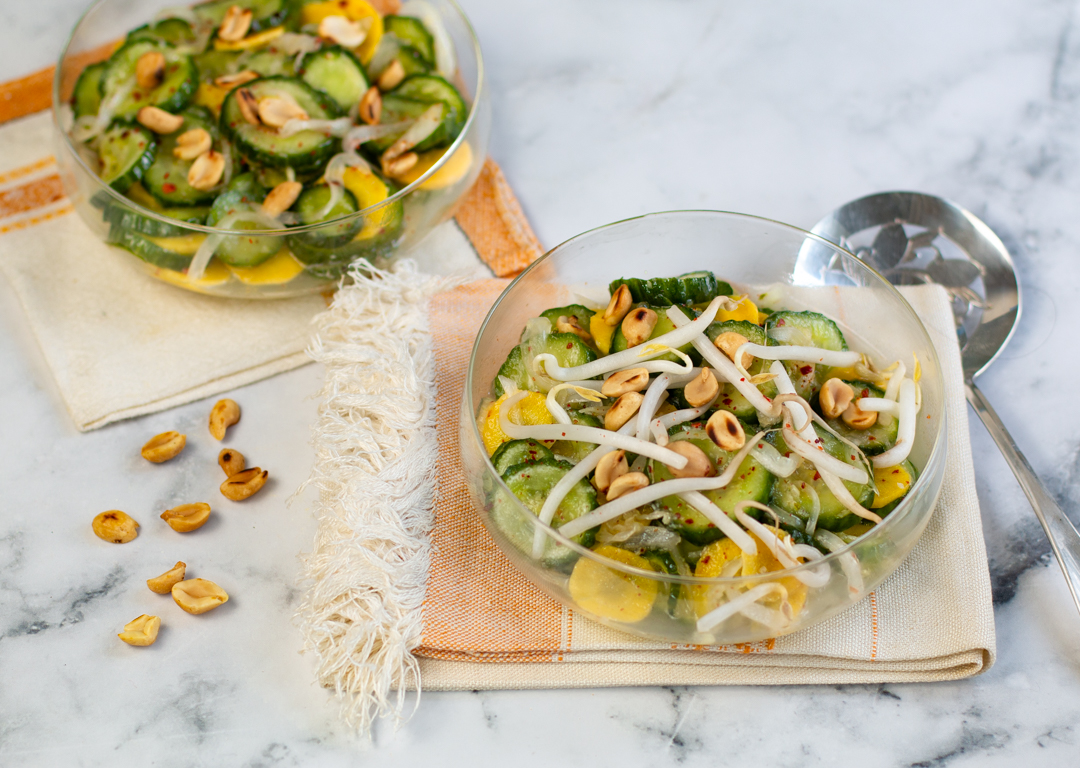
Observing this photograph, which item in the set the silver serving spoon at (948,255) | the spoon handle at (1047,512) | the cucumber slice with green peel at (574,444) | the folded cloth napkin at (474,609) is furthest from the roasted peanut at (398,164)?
the spoon handle at (1047,512)

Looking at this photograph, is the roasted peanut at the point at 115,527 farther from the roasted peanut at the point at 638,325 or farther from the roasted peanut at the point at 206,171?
the roasted peanut at the point at 638,325

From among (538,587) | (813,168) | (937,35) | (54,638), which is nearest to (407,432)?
(538,587)

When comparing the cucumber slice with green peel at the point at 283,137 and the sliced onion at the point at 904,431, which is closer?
the sliced onion at the point at 904,431

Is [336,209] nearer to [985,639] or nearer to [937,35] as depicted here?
[985,639]

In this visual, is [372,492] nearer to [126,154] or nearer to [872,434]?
[872,434]

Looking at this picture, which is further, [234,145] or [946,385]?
[234,145]
